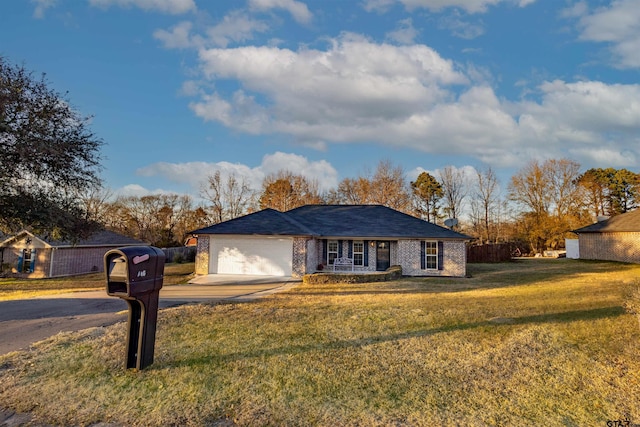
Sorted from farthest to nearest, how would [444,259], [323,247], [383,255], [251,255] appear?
[323,247] → [383,255] → [444,259] → [251,255]

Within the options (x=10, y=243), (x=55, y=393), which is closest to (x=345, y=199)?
(x=10, y=243)

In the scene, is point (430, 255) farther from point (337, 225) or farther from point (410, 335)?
point (410, 335)

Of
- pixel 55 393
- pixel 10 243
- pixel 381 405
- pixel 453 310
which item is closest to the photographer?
pixel 381 405

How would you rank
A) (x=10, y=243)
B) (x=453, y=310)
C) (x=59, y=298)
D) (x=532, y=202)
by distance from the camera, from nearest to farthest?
(x=453, y=310) → (x=59, y=298) → (x=10, y=243) → (x=532, y=202)

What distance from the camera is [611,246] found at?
2886 cm

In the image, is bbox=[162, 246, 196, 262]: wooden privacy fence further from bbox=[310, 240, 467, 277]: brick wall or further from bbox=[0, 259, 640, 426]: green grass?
bbox=[0, 259, 640, 426]: green grass

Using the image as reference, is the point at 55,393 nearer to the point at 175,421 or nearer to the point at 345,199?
the point at 175,421

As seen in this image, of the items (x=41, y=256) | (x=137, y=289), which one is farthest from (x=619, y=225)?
(x=41, y=256)

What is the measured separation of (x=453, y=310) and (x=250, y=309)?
5.16 meters

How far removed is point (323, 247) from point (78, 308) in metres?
12.8

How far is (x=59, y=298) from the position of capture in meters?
11.9

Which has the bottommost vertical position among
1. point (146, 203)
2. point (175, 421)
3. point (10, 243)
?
point (175, 421)

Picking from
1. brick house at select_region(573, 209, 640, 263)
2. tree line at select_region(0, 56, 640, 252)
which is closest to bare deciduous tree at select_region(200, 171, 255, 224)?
tree line at select_region(0, 56, 640, 252)

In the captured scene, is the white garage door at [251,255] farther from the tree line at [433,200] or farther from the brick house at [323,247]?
the tree line at [433,200]
